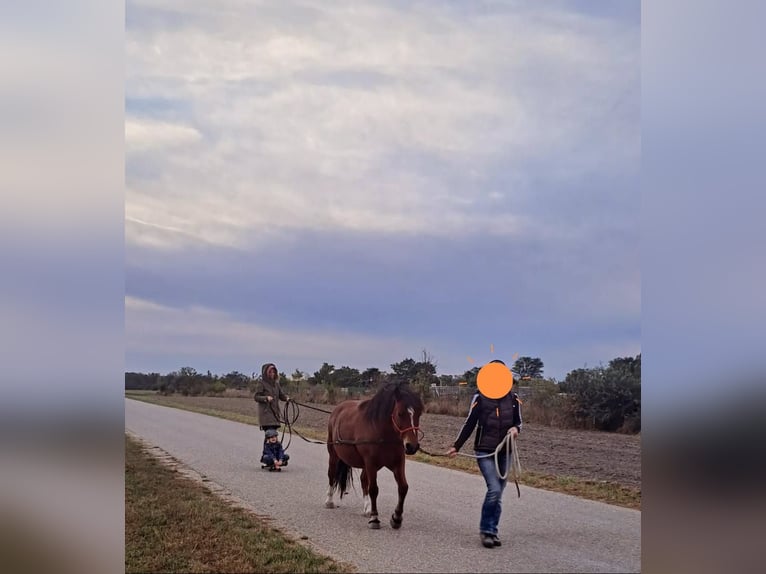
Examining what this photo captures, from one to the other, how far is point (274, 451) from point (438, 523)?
1.74 metres

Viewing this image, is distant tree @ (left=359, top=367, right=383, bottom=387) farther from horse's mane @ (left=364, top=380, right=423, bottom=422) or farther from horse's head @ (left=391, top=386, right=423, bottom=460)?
horse's head @ (left=391, top=386, right=423, bottom=460)

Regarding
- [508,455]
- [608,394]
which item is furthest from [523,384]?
[608,394]

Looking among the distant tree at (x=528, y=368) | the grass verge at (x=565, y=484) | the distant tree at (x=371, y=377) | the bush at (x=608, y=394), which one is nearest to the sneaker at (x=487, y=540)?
the grass verge at (x=565, y=484)

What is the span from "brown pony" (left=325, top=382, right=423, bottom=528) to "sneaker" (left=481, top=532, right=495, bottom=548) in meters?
0.77

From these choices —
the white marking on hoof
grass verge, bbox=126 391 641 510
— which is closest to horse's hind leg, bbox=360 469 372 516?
the white marking on hoof

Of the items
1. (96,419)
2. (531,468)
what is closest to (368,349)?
(531,468)

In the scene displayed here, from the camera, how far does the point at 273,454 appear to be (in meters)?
7.42

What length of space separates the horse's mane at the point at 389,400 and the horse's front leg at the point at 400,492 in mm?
471

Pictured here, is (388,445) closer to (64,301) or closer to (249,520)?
(249,520)

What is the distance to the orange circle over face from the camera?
6.14 meters

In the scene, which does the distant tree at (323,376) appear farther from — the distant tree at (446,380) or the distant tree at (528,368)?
the distant tree at (528,368)

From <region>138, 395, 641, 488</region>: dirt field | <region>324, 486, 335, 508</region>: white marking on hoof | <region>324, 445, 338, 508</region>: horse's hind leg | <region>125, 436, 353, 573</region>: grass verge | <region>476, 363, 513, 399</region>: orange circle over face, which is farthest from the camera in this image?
<region>324, 486, 335, 508</region>: white marking on hoof

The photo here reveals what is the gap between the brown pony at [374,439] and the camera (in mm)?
6469

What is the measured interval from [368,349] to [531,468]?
1799mm
